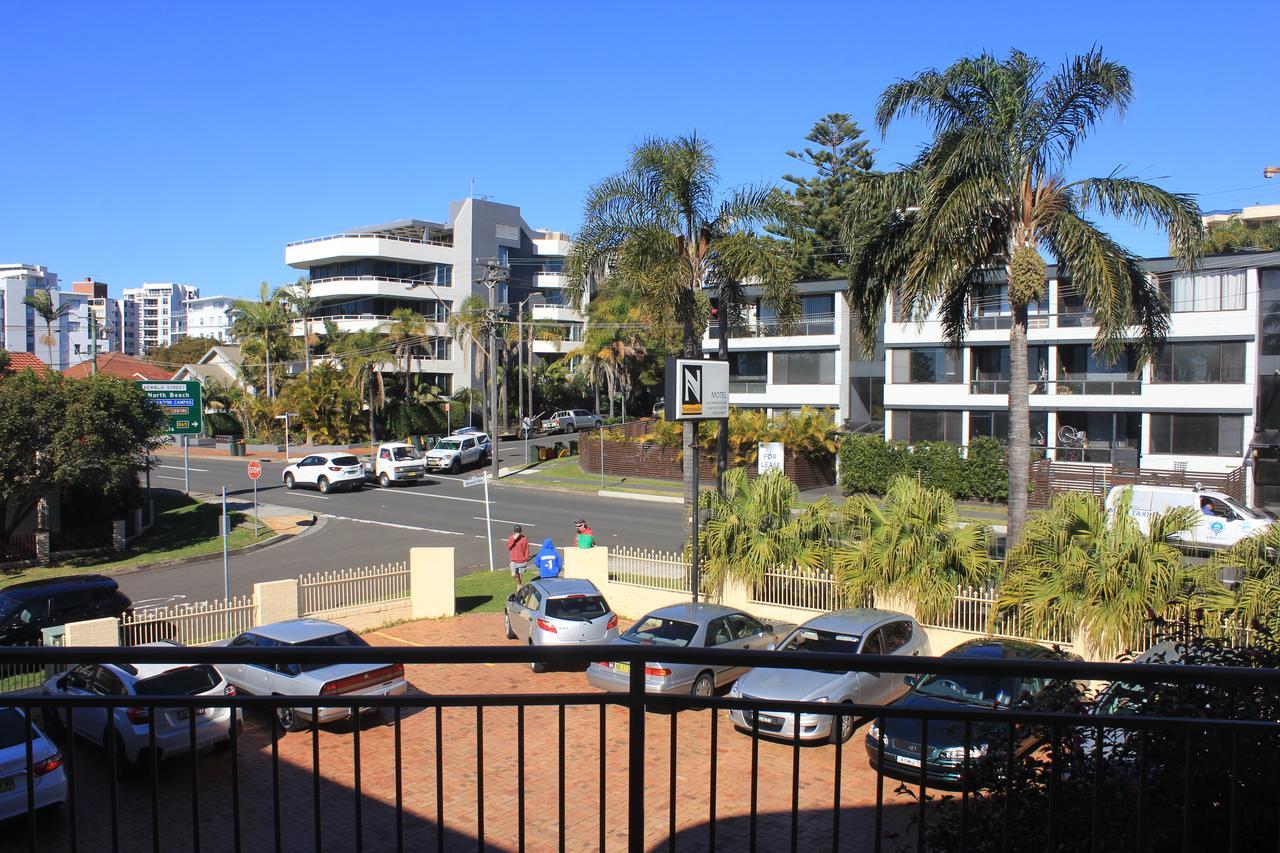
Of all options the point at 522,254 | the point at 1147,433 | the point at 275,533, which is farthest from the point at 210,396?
the point at 1147,433

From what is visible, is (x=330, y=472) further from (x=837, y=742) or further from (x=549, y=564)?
(x=837, y=742)

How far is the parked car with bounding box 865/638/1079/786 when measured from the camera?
15.0 ft

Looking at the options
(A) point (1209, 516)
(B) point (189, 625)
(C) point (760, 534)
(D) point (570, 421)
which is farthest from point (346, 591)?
(D) point (570, 421)

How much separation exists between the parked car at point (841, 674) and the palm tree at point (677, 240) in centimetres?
762

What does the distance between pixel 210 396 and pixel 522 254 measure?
25.5 metres

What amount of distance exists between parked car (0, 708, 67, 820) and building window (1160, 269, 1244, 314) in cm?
3499

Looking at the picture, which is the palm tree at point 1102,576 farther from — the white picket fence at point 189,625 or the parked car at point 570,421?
the parked car at point 570,421

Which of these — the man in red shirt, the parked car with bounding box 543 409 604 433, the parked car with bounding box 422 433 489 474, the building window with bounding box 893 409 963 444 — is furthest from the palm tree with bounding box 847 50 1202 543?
the parked car with bounding box 543 409 604 433

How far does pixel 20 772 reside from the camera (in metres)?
5.61

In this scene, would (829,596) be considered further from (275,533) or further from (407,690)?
(275,533)

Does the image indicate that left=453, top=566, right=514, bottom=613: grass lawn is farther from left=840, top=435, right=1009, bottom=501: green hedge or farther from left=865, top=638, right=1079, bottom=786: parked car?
left=840, top=435, right=1009, bottom=501: green hedge

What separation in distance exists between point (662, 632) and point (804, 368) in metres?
30.7

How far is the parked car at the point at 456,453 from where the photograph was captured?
45312 millimetres

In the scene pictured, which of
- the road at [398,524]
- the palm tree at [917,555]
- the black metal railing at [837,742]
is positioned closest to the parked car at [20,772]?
the black metal railing at [837,742]
